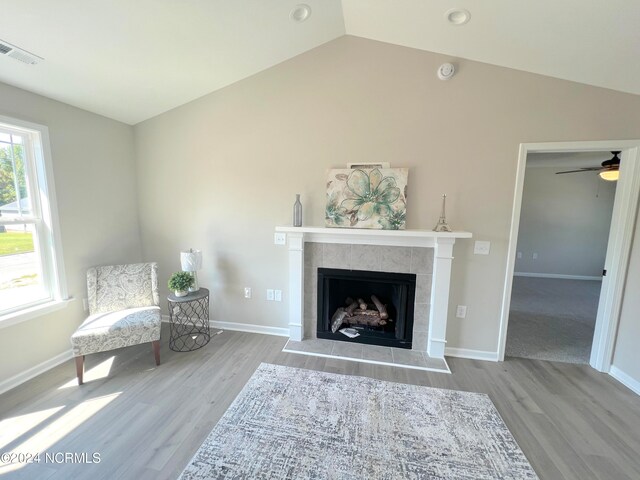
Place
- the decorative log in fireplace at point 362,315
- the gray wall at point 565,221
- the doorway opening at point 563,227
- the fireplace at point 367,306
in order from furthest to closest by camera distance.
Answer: the gray wall at point 565,221 → the doorway opening at point 563,227 → the decorative log in fireplace at point 362,315 → the fireplace at point 367,306

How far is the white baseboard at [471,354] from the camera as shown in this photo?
8.46 ft

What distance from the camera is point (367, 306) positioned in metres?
3.04

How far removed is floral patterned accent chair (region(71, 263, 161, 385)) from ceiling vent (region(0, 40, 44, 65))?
1.70 meters

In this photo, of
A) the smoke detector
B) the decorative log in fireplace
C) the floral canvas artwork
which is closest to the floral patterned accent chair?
the decorative log in fireplace

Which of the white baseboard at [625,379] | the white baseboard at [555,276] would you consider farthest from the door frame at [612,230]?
the white baseboard at [555,276]

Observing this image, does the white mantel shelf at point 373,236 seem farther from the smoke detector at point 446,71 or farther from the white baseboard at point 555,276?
the white baseboard at point 555,276

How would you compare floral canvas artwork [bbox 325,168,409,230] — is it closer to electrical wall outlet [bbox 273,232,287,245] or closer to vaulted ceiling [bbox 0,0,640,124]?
electrical wall outlet [bbox 273,232,287,245]

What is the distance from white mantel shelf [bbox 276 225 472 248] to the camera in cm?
237

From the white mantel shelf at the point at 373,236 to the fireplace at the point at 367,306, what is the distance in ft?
1.05

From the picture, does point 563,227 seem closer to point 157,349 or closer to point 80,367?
point 157,349

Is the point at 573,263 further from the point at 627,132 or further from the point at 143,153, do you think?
the point at 143,153

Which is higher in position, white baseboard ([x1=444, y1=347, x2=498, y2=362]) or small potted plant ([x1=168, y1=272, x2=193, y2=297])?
small potted plant ([x1=168, y1=272, x2=193, y2=297])

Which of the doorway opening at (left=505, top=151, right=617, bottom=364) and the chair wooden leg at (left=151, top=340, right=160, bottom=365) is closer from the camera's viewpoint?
the chair wooden leg at (left=151, top=340, right=160, bottom=365)

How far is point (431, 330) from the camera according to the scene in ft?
8.46
